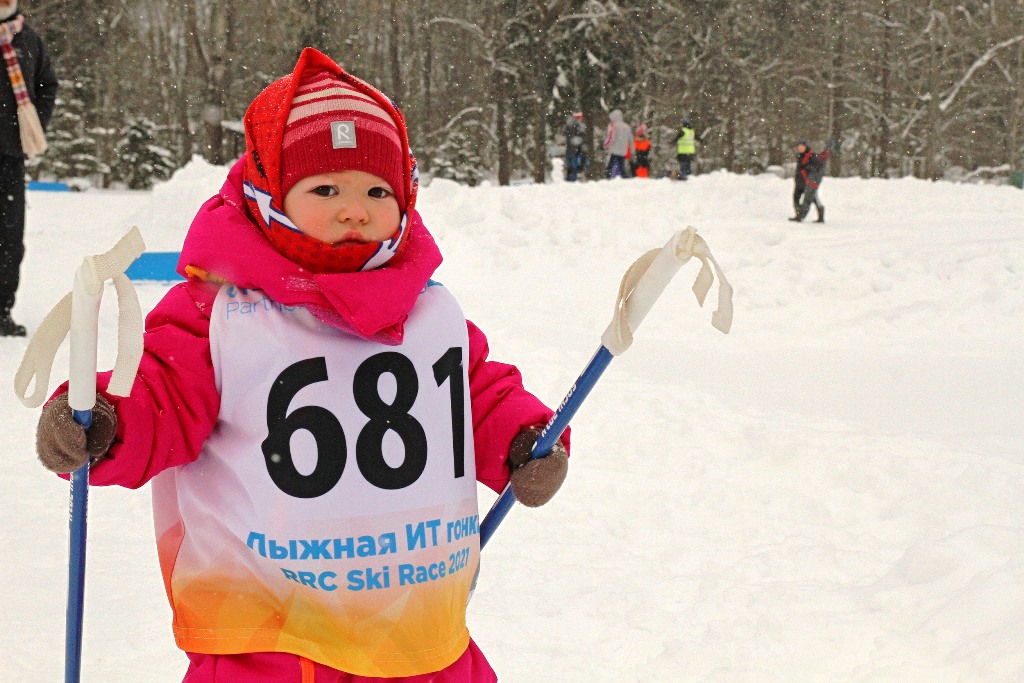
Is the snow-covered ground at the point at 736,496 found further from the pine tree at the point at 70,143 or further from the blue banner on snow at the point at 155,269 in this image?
the pine tree at the point at 70,143

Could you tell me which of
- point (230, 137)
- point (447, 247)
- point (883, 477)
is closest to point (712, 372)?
point (883, 477)

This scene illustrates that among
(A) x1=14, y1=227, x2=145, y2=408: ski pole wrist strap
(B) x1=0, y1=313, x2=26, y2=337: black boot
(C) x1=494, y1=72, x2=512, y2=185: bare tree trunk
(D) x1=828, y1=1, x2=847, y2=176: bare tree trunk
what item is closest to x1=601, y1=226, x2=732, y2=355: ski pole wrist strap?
(A) x1=14, y1=227, x2=145, y2=408: ski pole wrist strap

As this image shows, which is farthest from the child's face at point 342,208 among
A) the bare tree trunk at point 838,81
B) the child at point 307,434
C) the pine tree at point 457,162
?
the bare tree trunk at point 838,81

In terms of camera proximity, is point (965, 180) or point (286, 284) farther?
point (965, 180)

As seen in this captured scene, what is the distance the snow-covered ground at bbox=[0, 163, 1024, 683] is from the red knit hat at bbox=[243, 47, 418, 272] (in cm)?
165

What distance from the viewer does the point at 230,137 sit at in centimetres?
3359

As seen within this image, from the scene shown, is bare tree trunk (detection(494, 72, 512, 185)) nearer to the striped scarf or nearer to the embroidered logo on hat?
the striped scarf

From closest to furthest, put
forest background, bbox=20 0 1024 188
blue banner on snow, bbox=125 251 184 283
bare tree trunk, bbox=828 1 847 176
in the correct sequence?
blue banner on snow, bbox=125 251 184 283 → forest background, bbox=20 0 1024 188 → bare tree trunk, bbox=828 1 847 176

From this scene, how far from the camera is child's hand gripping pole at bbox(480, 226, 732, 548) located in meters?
1.78

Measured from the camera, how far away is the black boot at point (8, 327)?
6.08 m

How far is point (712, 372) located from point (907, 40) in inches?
1550

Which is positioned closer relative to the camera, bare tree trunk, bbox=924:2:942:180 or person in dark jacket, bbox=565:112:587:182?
person in dark jacket, bbox=565:112:587:182

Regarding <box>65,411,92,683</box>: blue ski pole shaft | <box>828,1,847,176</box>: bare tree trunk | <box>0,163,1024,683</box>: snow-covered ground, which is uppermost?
<box>828,1,847,176</box>: bare tree trunk

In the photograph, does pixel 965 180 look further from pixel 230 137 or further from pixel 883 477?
pixel 883 477
